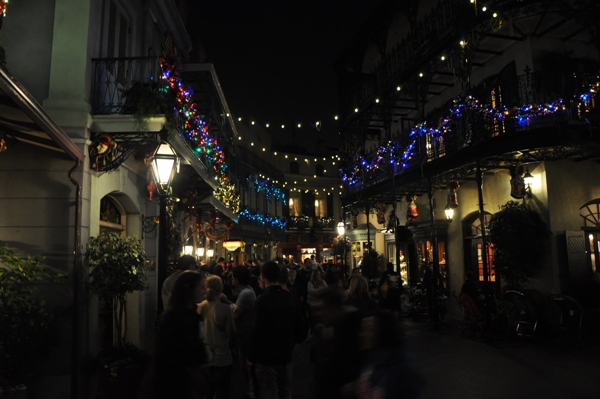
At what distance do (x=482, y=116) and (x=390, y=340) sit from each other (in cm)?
1013

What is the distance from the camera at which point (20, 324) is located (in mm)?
6078

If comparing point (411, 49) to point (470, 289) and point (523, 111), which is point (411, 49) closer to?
point (523, 111)

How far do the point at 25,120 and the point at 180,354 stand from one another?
4.02 metres

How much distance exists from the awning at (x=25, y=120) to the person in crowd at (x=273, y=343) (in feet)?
10.9

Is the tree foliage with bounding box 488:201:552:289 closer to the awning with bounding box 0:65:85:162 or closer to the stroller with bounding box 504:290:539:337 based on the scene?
the stroller with bounding box 504:290:539:337

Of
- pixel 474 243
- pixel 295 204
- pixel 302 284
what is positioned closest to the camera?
pixel 302 284

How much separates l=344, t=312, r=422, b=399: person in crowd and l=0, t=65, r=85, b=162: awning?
166 inches

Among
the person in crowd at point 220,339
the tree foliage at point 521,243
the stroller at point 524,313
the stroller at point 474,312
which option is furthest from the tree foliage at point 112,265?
the tree foliage at point 521,243

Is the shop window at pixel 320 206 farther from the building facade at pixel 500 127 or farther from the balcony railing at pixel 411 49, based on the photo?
the building facade at pixel 500 127

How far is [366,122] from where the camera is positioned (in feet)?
65.8

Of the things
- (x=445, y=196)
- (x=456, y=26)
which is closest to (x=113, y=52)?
(x=456, y=26)

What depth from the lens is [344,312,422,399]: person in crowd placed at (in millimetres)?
3371

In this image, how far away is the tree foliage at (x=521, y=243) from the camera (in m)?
12.1

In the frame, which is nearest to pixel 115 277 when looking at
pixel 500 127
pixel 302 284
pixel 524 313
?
pixel 302 284
